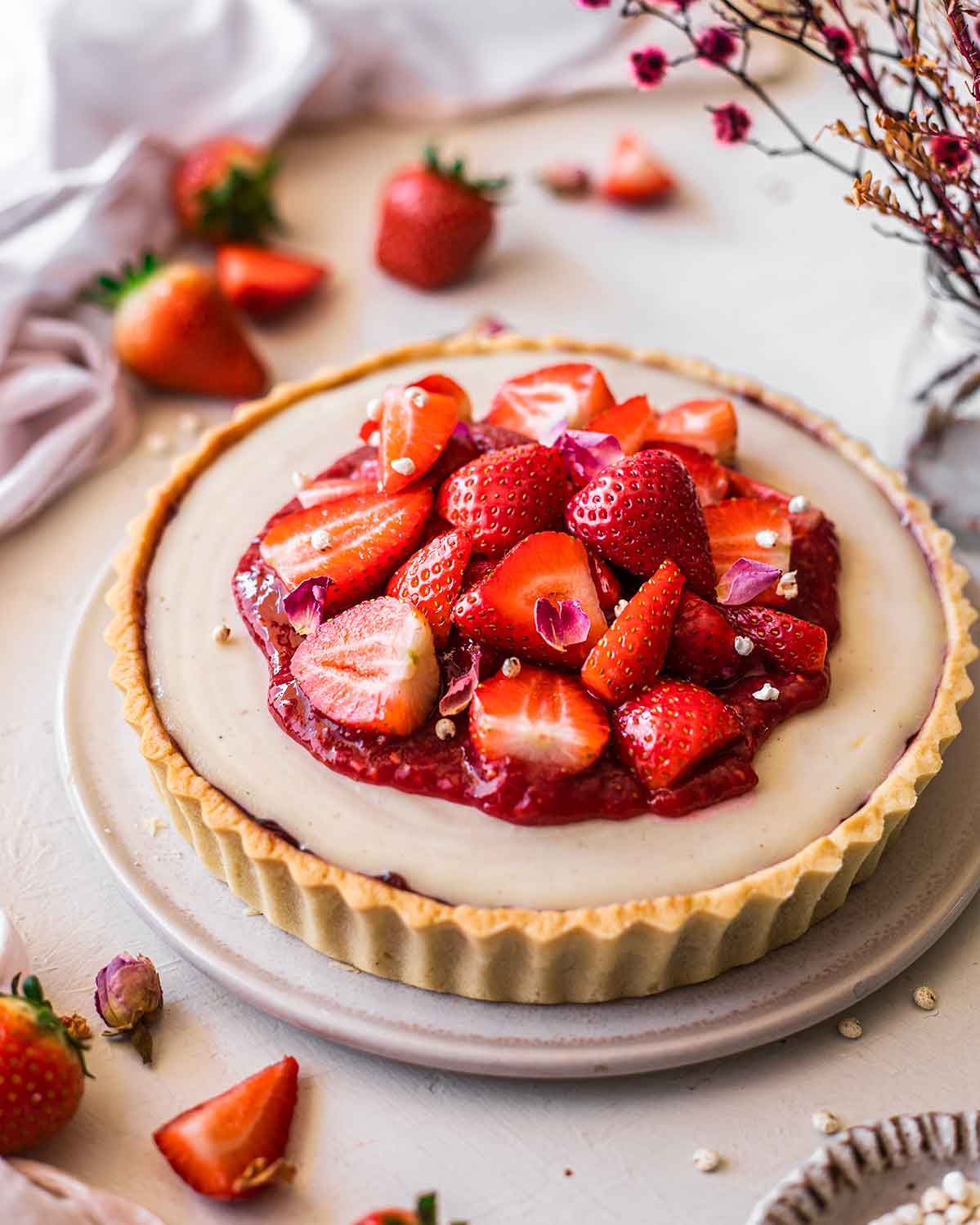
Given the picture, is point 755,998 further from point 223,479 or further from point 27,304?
point 27,304

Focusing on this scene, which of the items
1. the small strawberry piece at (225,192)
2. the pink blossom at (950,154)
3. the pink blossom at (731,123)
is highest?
the pink blossom at (731,123)

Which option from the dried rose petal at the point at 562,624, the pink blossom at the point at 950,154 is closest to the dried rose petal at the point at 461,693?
the dried rose petal at the point at 562,624

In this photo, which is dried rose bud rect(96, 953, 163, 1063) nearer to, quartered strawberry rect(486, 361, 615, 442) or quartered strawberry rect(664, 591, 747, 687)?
quartered strawberry rect(664, 591, 747, 687)

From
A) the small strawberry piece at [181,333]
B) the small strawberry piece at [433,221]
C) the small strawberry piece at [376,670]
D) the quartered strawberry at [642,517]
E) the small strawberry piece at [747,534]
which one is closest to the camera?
the small strawberry piece at [376,670]

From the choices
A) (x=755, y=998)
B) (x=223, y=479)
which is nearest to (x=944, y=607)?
(x=755, y=998)

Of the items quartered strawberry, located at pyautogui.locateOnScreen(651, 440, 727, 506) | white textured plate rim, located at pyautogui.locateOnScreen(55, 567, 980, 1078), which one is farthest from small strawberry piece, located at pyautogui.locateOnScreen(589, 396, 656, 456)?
white textured plate rim, located at pyautogui.locateOnScreen(55, 567, 980, 1078)

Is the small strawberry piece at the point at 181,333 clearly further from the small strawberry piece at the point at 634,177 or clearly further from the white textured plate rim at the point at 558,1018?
the white textured plate rim at the point at 558,1018
